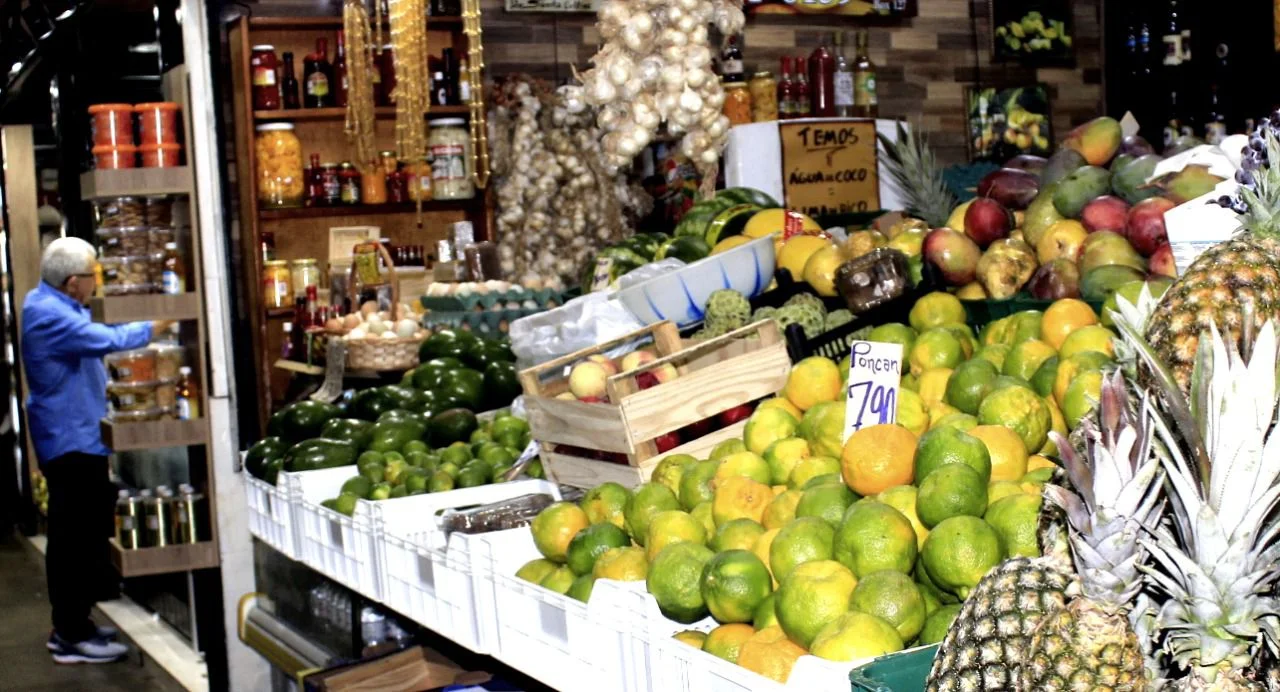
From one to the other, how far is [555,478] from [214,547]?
2596 mm

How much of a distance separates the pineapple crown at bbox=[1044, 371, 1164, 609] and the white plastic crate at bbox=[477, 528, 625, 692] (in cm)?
98

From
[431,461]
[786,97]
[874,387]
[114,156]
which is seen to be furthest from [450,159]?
[874,387]

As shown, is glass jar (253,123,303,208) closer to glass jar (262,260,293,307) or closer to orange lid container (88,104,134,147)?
glass jar (262,260,293,307)

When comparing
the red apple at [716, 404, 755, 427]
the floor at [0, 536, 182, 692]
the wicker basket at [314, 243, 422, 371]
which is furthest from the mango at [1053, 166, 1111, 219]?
the floor at [0, 536, 182, 692]

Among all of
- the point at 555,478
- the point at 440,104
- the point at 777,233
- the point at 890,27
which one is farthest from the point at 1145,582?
the point at 890,27

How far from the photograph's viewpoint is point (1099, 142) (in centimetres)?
339

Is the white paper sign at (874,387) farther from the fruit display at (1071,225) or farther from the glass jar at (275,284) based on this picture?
the glass jar at (275,284)

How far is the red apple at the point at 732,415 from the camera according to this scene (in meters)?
2.98

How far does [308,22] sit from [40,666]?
3401 millimetres

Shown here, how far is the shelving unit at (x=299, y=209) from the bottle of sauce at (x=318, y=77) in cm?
8

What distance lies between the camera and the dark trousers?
6.77 meters

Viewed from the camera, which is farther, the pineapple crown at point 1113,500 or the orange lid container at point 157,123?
the orange lid container at point 157,123

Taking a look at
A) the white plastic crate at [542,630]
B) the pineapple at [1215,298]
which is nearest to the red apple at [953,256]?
the white plastic crate at [542,630]

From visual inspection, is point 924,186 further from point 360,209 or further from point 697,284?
point 360,209
